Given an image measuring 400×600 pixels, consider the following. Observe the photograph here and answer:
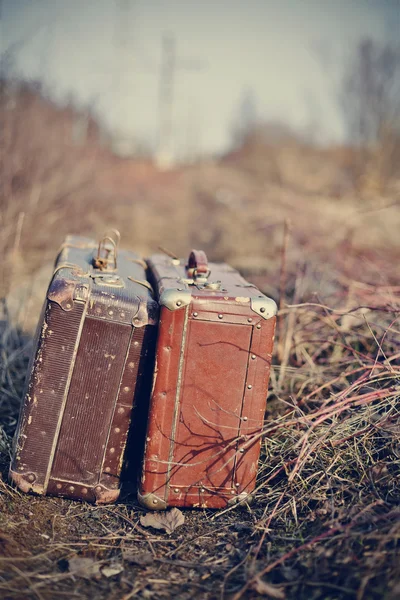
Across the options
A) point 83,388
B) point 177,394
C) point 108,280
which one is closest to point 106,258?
point 108,280

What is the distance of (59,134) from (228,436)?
21.9 ft

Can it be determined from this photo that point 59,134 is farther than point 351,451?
Yes

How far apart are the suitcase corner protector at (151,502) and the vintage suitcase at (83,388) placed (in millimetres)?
133

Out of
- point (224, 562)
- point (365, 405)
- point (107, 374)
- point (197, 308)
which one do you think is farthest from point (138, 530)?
point (365, 405)

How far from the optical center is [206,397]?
2262 millimetres

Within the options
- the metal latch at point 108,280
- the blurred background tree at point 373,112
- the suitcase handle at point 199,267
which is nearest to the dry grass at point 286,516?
the suitcase handle at point 199,267

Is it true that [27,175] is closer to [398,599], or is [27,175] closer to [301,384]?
[301,384]

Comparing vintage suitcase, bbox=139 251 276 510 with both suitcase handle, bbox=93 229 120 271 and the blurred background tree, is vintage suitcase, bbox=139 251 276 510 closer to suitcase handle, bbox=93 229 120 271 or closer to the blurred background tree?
suitcase handle, bbox=93 229 120 271

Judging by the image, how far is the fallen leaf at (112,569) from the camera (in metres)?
1.90

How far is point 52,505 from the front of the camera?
88.6 inches

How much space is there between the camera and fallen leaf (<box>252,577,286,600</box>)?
1766 millimetres

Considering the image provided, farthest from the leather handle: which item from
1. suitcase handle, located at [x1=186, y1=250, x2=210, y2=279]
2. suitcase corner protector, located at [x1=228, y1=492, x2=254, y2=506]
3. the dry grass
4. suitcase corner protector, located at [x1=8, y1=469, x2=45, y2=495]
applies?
suitcase corner protector, located at [x1=8, y1=469, x2=45, y2=495]

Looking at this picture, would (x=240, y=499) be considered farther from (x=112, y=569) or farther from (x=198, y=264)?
(x=198, y=264)

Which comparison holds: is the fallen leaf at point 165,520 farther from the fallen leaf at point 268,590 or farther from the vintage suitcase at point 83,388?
the fallen leaf at point 268,590
